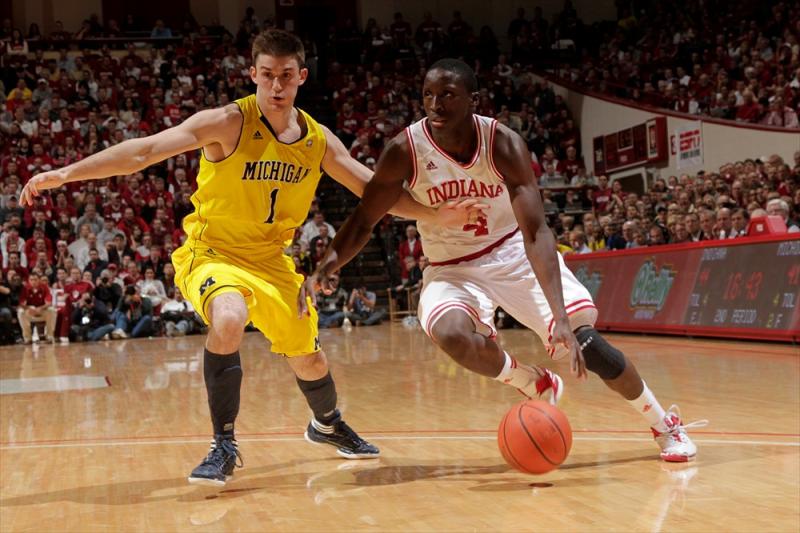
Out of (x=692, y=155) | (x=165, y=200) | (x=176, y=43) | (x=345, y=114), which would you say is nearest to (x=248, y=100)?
(x=165, y=200)

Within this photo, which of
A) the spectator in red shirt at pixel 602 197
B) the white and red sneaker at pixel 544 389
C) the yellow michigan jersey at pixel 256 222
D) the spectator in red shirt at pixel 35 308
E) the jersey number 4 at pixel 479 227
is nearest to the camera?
the yellow michigan jersey at pixel 256 222

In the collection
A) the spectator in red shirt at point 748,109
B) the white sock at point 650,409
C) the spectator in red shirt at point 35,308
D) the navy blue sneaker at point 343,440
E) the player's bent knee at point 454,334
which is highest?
the spectator in red shirt at point 748,109

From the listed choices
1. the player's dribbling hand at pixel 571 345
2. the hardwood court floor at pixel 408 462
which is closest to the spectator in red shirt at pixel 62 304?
the hardwood court floor at pixel 408 462

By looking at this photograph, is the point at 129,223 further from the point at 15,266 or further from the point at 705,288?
the point at 705,288

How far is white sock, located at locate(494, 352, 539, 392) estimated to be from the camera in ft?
17.3

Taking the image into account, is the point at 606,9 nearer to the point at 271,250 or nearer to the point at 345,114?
the point at 345,114

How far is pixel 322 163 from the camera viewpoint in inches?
220

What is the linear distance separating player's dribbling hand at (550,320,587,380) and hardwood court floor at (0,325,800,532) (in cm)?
62

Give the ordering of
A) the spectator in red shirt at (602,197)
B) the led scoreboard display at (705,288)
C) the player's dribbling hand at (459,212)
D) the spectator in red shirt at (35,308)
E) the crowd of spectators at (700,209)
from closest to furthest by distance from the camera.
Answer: the player's dribbling hand at (459,212) < the led scoreboard display at (705,288) < the crowd of spectators at (700,209) < the spectator in red shirt at (35,308) < the spectator in red shirt at (602,197)

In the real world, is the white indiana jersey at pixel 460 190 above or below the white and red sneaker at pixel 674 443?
above

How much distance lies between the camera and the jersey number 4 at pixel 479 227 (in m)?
5.36

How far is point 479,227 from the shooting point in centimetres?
538

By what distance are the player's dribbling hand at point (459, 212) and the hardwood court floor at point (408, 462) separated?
4.35ft

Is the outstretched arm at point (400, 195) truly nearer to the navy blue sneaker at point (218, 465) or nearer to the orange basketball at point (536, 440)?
the orange basketball at point (536, 440)
